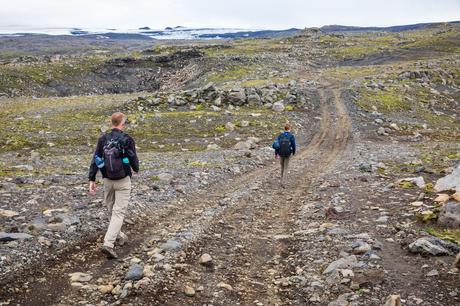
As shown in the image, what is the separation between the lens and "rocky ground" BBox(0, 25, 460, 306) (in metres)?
8.95

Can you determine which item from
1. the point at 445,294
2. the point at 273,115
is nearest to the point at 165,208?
the point at 445,294

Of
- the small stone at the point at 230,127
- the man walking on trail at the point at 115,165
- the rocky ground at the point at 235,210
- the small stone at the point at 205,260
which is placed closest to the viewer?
the rocky ground at the point at 235,210

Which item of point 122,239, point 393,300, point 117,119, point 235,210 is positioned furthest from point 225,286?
point 235,210

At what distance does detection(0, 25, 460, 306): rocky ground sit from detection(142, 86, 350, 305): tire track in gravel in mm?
48

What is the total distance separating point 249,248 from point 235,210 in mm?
3522

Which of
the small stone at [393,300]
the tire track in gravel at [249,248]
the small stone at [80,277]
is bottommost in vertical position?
the tire track in gravel at [249,248]

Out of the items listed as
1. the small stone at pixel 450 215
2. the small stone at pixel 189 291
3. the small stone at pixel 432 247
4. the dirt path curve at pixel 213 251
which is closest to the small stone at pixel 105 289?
the dirt path curve at pixel 213 251

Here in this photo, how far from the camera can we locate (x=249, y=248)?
455 inches

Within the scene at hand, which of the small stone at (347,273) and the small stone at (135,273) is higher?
the small stone at (347,273)

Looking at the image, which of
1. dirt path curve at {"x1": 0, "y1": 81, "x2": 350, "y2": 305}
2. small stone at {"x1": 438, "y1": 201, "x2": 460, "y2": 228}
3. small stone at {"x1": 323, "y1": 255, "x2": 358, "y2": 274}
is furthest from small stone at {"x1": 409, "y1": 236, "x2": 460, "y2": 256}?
dirt path curve at {"x1": 0, "y1": 81, "x2": 350, "y2": 305}

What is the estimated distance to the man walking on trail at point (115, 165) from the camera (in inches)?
415

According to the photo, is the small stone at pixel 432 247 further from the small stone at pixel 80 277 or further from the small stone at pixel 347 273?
the small stone at pixel 80 277

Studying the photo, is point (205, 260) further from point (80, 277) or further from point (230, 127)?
point (230, 127)

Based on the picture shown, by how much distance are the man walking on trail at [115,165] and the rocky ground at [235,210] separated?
1.82ft
